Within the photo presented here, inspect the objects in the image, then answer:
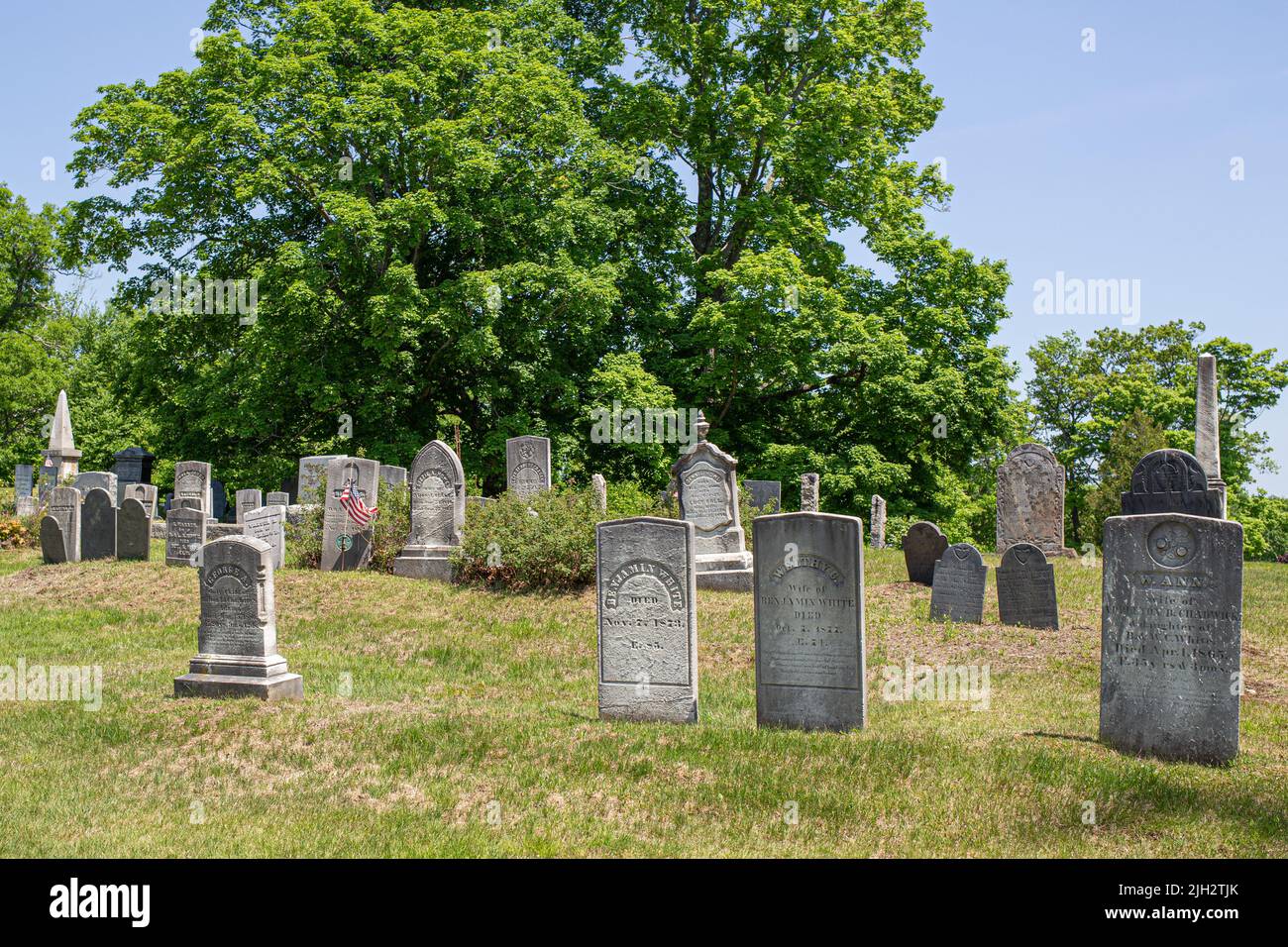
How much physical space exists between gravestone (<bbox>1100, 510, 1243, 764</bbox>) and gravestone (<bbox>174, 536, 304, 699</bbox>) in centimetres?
714

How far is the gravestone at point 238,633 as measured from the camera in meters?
10.1

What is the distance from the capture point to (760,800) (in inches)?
283

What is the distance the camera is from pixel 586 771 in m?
7.82

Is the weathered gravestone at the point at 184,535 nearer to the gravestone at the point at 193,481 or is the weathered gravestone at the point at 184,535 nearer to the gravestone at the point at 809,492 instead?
the gravestone at the point at 193,481

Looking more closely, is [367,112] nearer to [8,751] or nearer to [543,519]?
[543,519]

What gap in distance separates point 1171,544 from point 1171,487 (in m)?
6.63

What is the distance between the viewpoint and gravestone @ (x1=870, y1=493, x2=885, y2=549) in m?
25.0

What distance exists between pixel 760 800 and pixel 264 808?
3268mm

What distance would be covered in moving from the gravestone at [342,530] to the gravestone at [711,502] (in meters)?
5.36

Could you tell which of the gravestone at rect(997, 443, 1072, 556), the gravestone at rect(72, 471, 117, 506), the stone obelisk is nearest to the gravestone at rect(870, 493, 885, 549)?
the gravestone at rect(997, 443, 1072, 556)

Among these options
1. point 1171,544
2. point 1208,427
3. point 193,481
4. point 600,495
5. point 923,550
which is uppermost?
point 1208,427

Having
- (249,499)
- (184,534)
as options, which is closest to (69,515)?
(184,534)

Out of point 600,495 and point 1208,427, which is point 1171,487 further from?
point 600,495

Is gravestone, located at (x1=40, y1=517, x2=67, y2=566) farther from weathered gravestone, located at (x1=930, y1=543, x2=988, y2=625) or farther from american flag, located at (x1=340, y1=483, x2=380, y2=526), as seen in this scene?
weathered gravestone, located at (x1=930, y1=543, x2=988, y2=625)
